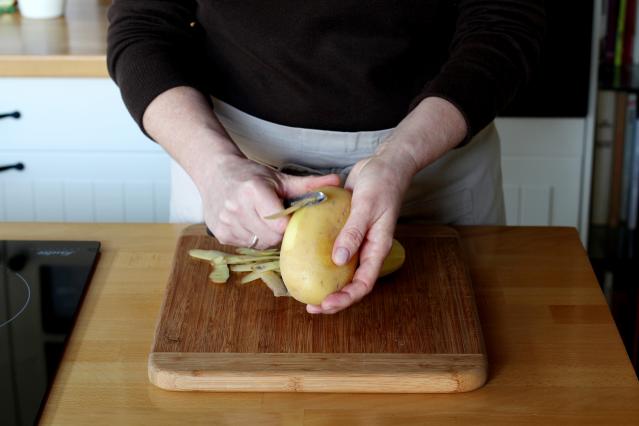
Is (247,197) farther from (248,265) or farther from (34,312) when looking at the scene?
(34,312)

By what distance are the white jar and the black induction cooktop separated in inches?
38.6

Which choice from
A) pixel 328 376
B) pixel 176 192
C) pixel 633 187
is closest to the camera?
pixel 328 376

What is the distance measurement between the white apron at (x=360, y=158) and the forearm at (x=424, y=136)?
15cm

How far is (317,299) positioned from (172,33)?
478 millimetres

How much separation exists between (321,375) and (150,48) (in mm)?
525

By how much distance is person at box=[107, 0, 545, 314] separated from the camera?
1060 mm

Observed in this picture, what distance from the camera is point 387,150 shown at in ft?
3.37

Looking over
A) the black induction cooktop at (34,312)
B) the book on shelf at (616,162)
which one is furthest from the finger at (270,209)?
the book on shelf at (616,162)

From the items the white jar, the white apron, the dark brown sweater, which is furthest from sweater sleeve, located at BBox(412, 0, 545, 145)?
the white jar

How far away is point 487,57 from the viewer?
1136mm

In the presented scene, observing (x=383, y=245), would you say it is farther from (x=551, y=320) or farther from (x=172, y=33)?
(x=172, y=33)

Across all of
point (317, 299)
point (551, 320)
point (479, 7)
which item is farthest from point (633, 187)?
point (317, 299)

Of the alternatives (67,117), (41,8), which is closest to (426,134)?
(67,117)

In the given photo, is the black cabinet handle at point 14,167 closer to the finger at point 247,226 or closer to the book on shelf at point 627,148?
the finger at point 247,226
